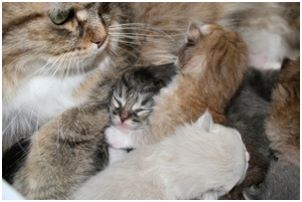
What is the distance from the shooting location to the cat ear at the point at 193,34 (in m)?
1.63

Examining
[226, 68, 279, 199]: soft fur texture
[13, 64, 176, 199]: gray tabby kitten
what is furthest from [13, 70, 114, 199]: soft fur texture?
[226, 68, 279, 199]: soft fur texture

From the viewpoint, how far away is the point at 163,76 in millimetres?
1593

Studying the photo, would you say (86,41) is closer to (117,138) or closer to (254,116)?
(117,138)

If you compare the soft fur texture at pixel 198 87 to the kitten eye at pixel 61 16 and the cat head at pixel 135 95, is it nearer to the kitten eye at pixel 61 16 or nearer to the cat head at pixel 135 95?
the cat head at pixel 135 95

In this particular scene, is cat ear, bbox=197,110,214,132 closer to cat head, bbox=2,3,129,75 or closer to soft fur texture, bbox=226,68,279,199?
soft fur texture, bbox=226,68,279,199

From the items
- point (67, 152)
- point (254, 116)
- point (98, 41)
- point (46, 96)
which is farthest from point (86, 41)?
point (254, 116)

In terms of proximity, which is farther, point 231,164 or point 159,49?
point 159,49

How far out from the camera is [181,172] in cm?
136

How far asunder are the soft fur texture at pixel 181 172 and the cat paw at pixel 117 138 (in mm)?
147

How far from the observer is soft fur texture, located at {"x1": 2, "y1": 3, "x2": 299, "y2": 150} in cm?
130

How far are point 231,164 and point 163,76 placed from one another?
1.20ft

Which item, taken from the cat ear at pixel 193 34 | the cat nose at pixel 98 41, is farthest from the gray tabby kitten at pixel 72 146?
the cat nose at pixel 98 41

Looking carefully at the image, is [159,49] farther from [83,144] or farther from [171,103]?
[83,144]

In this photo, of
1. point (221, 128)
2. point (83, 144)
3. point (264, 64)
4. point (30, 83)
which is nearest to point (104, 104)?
point (83, 144)
